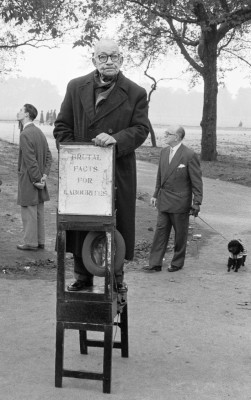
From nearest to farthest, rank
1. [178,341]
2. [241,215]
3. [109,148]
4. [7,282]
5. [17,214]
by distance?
[109,148] < [178,341] < [7,282] < [17,214] < [241,215]

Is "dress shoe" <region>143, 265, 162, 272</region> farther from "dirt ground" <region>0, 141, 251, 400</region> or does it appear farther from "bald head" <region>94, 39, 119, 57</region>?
"bald head" <region>94, 39, 119, 57</region>

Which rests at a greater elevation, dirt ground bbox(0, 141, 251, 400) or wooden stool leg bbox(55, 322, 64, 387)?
wooden stool leg bbox(55, 322, 64, 387)

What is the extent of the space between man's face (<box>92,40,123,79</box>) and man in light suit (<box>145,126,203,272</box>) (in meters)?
4.49

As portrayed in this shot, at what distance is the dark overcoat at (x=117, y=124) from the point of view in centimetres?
538

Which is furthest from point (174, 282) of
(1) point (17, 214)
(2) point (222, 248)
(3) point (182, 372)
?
(1) point (17, 214)

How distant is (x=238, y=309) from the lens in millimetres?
7668

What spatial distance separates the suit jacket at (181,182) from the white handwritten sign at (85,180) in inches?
182

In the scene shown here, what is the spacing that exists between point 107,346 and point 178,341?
56.1 inches

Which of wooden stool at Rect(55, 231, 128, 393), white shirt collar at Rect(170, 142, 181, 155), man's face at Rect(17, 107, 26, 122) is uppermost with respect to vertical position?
man's face at Rect(17, 107, 26, 122)

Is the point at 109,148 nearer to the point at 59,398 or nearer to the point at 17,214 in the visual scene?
the point at 59,398

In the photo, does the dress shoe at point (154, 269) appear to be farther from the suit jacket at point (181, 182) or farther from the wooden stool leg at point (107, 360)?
the wooden stool leg at point (107, 360)

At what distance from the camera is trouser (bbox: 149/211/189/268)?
31.8 feet

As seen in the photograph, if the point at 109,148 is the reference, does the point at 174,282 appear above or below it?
below

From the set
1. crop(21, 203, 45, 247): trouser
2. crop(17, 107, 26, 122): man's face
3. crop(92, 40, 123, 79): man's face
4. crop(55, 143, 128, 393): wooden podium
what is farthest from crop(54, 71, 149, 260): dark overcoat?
crop(21, 203, 45, 247): trouser
